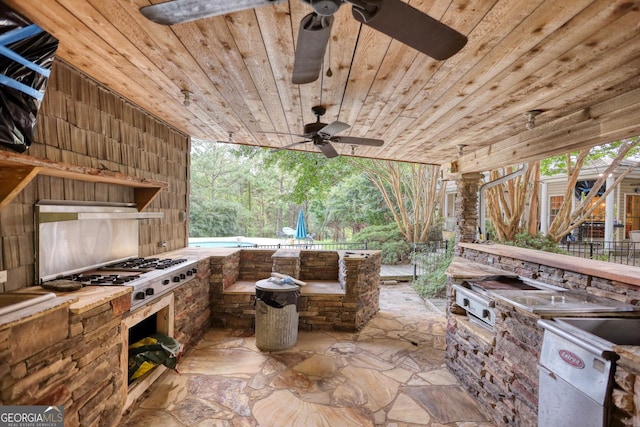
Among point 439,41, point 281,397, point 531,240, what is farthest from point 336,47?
point 531,240

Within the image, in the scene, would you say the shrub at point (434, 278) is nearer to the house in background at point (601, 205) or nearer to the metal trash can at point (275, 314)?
the house in background at point (601, 205)

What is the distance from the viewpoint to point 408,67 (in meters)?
2.11

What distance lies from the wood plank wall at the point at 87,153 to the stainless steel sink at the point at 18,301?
0.38 metres

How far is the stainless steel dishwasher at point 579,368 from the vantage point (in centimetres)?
148

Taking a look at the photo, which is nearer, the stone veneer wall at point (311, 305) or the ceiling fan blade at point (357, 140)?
the ceiling fan blade at point (357, 140)

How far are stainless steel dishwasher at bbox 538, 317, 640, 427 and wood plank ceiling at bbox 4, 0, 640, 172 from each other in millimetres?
1630

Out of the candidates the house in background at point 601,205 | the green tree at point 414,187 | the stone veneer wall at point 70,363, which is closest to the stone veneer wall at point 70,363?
the stone veneer wall at point 70,363

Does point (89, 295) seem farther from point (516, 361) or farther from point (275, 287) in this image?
point (516, 361)

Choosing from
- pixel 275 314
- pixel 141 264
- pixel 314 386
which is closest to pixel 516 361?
pixel 314 386

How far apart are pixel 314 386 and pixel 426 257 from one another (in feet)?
18.1

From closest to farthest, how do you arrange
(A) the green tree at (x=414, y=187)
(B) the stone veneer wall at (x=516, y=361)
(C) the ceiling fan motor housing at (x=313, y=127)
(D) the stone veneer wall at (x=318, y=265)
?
1. (B) the stone veneer wall at (x=516, y=361)
2. (C) the ceiling fan motor housing at (x=313, y=127)
3. (D) the stone veneer wall at (x=318, y=265)
4. (A) the green tree at (x=414, y=187)

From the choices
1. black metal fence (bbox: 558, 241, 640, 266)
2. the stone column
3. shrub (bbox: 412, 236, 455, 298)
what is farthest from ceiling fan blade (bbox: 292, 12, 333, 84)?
black metal fence (bbox: 558, 241, 640, 266)

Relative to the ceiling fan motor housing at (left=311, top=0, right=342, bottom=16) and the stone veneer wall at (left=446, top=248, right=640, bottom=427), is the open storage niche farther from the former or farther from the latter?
the stone veneer wall at (left=446, top=248, right=640, bottom=427)

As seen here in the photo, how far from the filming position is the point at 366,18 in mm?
1208
